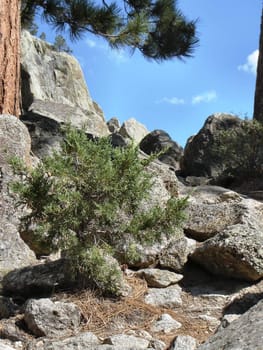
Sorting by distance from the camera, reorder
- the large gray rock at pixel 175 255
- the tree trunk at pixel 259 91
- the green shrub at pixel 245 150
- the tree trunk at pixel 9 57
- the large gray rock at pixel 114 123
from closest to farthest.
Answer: the large gray rock at pixel 175 255 → the tree trunk at pixel 9 57 → the green shrub at pixel 245 150 → the tree trunk at pixel 259 91 → the large gray rock at pixel 114 123

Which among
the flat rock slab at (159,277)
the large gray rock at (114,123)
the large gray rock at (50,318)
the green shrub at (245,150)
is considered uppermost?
the large gray rock at (114,123)

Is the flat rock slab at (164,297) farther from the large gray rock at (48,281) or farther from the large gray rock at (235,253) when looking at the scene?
the large gray rock at (235,253)

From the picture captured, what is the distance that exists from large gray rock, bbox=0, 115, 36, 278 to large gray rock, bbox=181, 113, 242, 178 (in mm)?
5238

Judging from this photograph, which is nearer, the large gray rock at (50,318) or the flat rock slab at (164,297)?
the large gray rock at (50,318)

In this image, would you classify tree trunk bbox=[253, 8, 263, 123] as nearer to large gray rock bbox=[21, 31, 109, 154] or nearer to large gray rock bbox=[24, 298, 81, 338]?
large gray rock bbox=[21, 31, 109, 154]

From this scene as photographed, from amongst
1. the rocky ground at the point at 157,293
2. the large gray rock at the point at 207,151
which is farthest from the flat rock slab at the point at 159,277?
the large gray rock at the point at 207,151

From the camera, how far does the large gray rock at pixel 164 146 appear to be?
11.1 metres

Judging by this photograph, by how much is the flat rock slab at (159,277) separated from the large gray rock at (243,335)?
3.64 feet

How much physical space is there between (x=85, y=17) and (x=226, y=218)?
5.59 metres

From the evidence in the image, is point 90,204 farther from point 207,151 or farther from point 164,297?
point 207,151

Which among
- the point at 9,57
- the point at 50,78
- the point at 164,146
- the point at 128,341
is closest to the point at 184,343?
the point at 128,341

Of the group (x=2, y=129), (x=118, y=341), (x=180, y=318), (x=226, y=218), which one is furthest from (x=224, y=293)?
(x=2, y=129)

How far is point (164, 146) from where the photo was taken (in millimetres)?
11008

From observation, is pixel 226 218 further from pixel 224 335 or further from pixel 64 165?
pixel 224 335
